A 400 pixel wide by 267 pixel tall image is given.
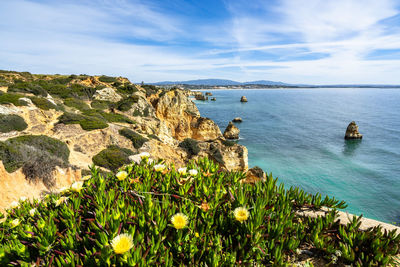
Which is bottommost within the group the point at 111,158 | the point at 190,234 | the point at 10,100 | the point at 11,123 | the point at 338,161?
the point at 338,161

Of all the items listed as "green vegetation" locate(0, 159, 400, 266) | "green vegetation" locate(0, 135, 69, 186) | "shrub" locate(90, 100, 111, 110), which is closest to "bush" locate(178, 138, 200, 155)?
"green vegetation" locate(0, 135, 69, 186)

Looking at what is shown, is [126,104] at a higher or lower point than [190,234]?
lower

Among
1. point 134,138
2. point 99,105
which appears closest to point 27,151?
point 134,138

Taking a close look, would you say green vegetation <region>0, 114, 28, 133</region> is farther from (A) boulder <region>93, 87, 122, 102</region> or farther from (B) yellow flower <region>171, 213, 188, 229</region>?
(A) boulder <region>93, 87, 122, 102</region>

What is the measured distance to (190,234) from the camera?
72.3 inches

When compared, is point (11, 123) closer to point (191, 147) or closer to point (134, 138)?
point (134, 138)

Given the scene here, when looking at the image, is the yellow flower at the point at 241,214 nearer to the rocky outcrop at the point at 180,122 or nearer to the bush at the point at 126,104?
the bush at the point at 126,104

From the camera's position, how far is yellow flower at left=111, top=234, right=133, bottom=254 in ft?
4.56

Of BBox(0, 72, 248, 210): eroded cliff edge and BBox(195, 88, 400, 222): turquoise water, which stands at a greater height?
BBox(0, 72, 248, 210): eroded cliff edge

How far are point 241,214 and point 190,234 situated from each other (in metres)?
0.52

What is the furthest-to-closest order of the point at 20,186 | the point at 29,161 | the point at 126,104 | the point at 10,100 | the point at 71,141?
the point at 126,104 < the point at 10,100 < the point at 71,141 < the point at 29,161 < the point at 20,186

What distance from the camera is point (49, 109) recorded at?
48.8 feet

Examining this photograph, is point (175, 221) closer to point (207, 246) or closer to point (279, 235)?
point (207, 246)

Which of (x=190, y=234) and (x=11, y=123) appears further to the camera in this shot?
(x=11, y=123)
